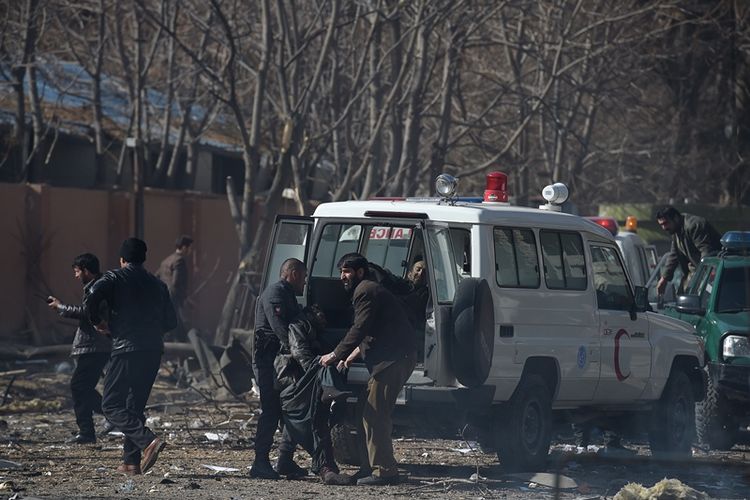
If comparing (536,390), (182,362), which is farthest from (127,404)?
(182,362)

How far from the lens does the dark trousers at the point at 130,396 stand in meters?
9.05

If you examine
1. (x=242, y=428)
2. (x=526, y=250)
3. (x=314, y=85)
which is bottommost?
(x=242, y=428)

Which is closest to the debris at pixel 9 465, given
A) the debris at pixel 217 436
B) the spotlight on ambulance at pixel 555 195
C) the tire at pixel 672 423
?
the debris at pixel 217 436

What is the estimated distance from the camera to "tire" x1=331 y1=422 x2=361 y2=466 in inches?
378

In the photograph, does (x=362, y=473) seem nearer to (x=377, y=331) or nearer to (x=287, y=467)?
(x=287, y=467)

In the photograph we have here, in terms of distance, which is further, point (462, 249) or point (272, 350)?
point (462, 249)

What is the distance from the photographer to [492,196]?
33.5 ft

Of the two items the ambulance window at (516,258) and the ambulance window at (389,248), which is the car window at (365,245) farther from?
the ambulance window at (516,258)

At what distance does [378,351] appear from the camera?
8.61 metres

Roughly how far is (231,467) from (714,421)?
4.79 meters

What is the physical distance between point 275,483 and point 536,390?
213 centimetres

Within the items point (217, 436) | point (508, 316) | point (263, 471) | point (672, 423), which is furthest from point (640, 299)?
point (217, 436)

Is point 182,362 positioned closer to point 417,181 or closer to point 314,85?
point 314,85

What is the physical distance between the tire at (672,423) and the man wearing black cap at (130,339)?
4531 mm
